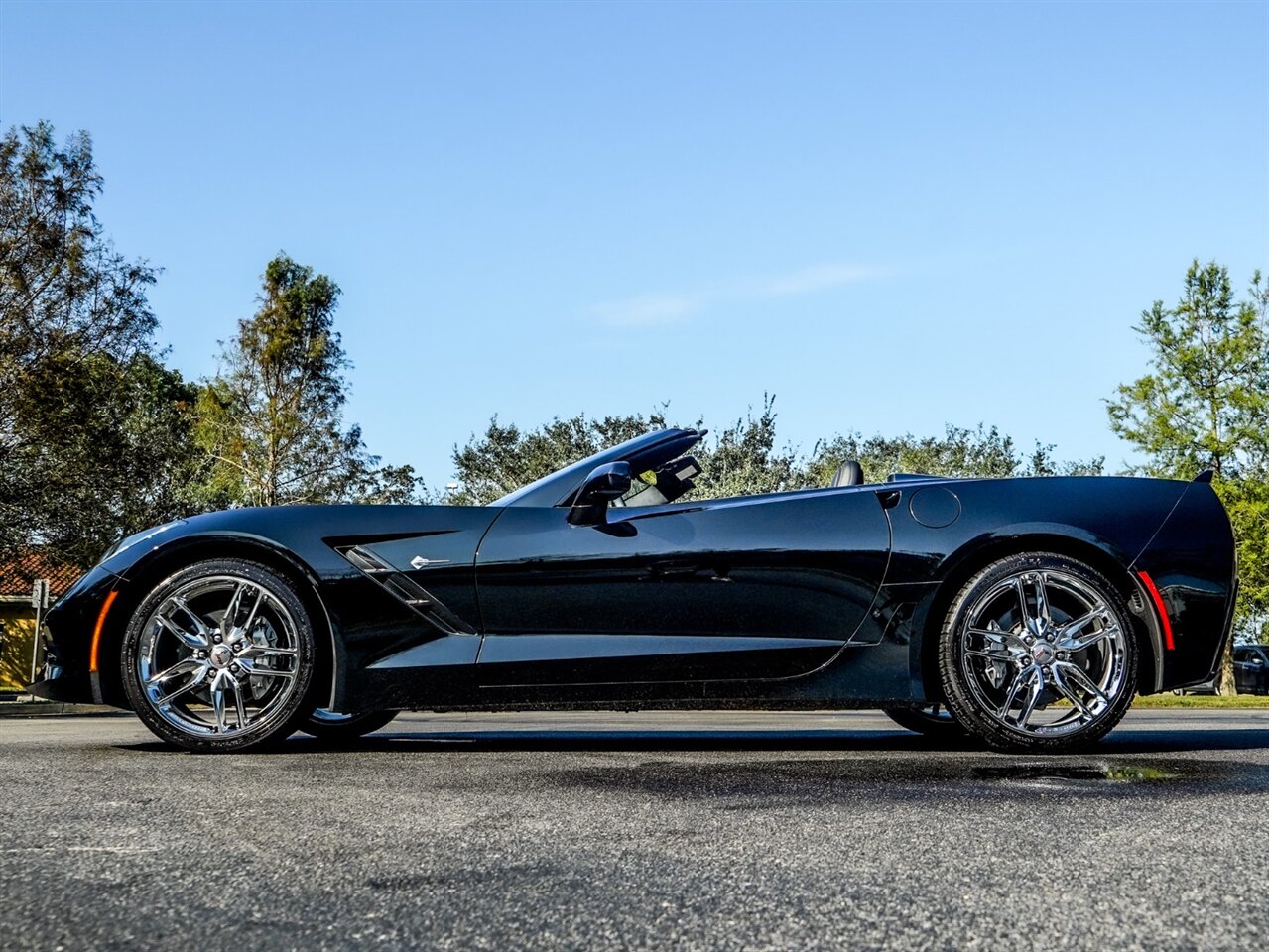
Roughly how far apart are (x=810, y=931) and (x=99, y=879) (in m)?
1.26

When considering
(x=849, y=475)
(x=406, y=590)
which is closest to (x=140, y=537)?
(x=406, y=590)

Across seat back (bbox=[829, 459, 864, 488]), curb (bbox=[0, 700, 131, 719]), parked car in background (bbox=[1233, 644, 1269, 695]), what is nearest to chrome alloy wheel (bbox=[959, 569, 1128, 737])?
seat back (bbox=[829, 459, 864, 488])

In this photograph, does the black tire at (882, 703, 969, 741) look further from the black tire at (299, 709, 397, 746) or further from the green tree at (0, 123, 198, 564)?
the green tree at (0, 123, 198, 564)

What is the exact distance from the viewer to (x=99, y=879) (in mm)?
2309

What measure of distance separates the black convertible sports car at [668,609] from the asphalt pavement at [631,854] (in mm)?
325

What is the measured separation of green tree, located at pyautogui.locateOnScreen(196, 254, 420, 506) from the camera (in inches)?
1609

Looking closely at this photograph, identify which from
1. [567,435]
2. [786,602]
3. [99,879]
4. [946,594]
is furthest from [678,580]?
[567,435]

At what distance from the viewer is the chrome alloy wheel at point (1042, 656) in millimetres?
4758

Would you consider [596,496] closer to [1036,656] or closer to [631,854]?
[1036,656]

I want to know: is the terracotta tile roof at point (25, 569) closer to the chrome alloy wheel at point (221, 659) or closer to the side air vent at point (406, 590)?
the chrome alloy wheel at point (221, 659)

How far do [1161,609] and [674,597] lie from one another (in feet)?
5.98

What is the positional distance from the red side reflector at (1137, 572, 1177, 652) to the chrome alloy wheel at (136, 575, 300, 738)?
10.3 ft

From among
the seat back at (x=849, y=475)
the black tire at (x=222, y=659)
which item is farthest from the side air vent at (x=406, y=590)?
the seat back at (x=849, y=475)

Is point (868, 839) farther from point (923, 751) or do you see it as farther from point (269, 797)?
point (923, 751)
